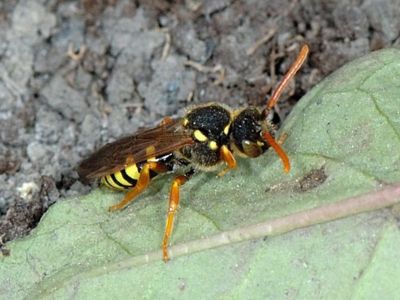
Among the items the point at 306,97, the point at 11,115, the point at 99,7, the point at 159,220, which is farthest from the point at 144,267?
the point at 99,7

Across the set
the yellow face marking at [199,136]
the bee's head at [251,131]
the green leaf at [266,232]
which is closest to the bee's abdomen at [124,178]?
the green leaf at [266,232]

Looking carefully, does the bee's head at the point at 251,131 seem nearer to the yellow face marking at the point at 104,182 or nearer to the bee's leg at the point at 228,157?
the bee's leg at the point at 228,157

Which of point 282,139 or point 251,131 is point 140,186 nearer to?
point 251,131

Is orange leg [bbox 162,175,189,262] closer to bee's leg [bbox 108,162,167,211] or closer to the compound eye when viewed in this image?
bee's leg [bbox 108,162,167,211]

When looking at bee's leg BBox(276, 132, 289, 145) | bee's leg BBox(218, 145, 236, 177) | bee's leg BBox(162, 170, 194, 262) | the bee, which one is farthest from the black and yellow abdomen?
bee's leg BBox(276, 132, 289, 145)

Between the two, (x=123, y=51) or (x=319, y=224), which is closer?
(x=319, y=224)

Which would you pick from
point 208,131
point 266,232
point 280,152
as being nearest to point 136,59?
point 208,131

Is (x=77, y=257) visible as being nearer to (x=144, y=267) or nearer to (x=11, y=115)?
(x=144, y=267)
